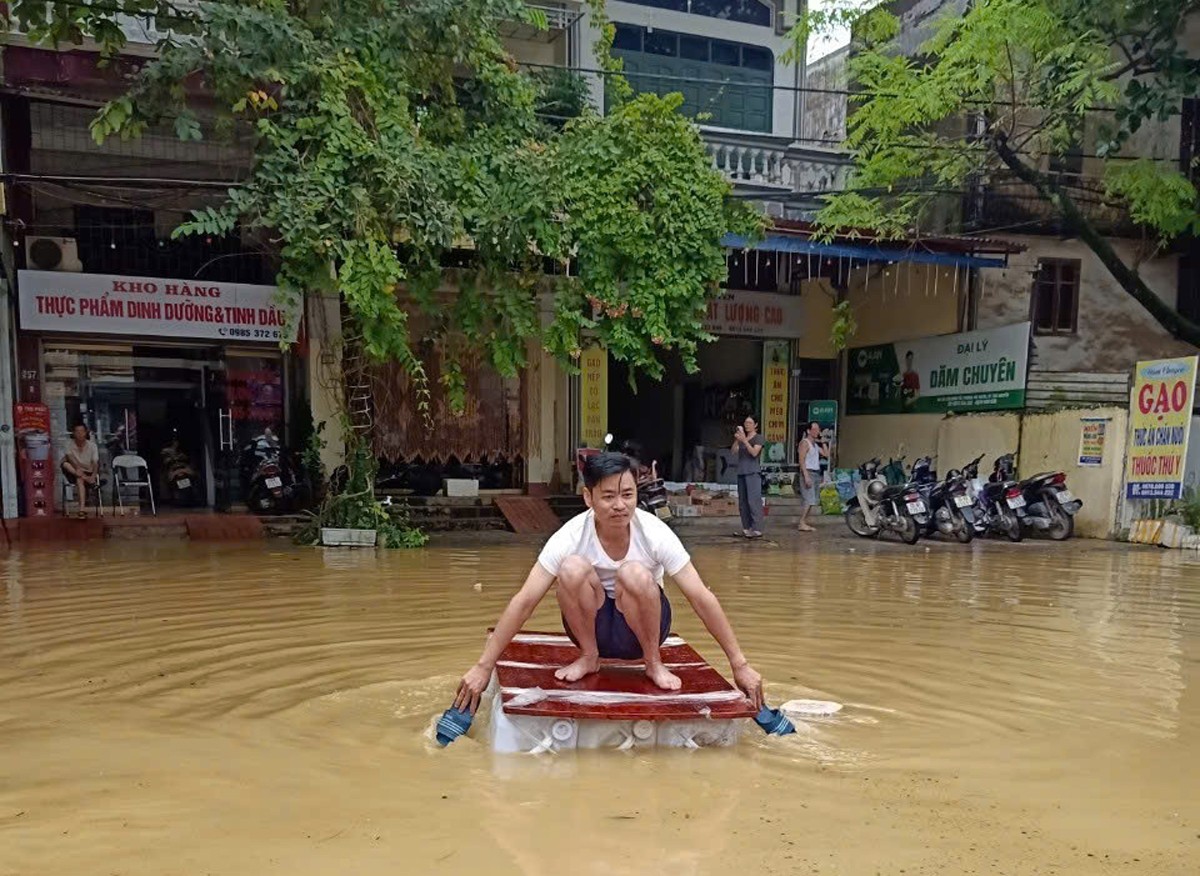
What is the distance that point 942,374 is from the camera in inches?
567

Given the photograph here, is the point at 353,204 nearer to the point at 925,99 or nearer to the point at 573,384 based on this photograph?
the point at 573,384

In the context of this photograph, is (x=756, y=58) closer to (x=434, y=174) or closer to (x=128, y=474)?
(x=434, y=174)

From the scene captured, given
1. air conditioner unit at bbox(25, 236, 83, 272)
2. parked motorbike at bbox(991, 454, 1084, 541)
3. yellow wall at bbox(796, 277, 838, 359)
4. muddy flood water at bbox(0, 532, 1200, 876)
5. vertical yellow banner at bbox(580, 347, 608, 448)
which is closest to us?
muddy flood water at bbox(0, 532, 1200, 876)

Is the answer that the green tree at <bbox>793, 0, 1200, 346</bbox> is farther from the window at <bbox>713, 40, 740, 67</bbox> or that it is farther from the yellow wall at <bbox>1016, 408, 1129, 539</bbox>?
the yellow wall at <bbox>1016, 408, 1129, 539</bbox>

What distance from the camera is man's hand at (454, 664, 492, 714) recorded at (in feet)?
10.5

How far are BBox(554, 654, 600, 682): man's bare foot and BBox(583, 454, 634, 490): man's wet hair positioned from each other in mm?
772

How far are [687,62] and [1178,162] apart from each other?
8.50 metres

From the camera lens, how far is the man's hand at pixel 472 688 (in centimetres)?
319

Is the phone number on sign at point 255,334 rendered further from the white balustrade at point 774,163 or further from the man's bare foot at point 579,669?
the man's bare foot at point 579,669

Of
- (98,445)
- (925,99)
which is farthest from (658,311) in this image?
(98,445)

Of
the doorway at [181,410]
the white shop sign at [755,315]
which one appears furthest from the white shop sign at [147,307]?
the white shop sign at [755,315]

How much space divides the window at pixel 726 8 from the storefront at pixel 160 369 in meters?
8.01

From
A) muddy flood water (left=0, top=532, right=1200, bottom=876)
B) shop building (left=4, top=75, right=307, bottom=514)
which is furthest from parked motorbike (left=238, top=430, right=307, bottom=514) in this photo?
muddy flood water (left=0, top=532, right=1200, bottom=876)

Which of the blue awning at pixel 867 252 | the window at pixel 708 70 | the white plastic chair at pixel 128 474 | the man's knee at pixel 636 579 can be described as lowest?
the white plastic chair at pixel 128 474
